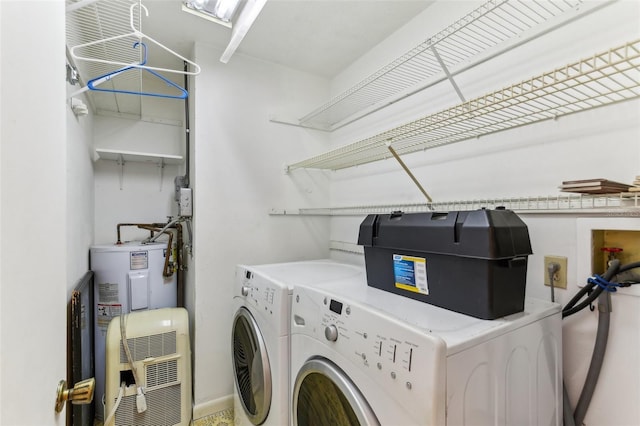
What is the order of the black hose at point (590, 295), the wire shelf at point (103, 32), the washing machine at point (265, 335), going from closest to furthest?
1. the black hose at point (590, 295)
2. the washing machine at point (265, 335)
3. the wire shelf at point (103, 32)

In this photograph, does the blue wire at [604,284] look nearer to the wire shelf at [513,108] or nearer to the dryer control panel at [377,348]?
the wire shelf at [513,108]

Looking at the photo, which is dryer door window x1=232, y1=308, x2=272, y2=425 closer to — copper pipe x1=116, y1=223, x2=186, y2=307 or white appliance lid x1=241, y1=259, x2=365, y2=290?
white appliance lid x1=241, y1=259, x2=365, y2=290

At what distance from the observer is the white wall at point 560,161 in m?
0.94

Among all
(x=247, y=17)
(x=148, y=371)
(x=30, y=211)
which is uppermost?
(x=247, y=17)

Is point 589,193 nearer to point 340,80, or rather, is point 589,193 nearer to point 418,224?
point 418,224

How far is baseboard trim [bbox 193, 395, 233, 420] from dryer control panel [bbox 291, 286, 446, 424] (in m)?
1.23

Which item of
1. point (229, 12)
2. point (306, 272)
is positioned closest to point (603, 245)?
point (306, 272)

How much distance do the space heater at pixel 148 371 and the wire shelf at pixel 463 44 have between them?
1.75m

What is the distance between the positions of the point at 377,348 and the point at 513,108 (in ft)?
3.62

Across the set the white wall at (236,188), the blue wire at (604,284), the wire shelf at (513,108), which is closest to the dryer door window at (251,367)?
the white wall at (236,188)

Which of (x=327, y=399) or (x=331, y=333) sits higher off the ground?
(x=331, y=333)

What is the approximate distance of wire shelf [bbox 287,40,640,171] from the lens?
91cm

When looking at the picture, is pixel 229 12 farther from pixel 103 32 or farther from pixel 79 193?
pixel 79 193

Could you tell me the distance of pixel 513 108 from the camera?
1178 mm
